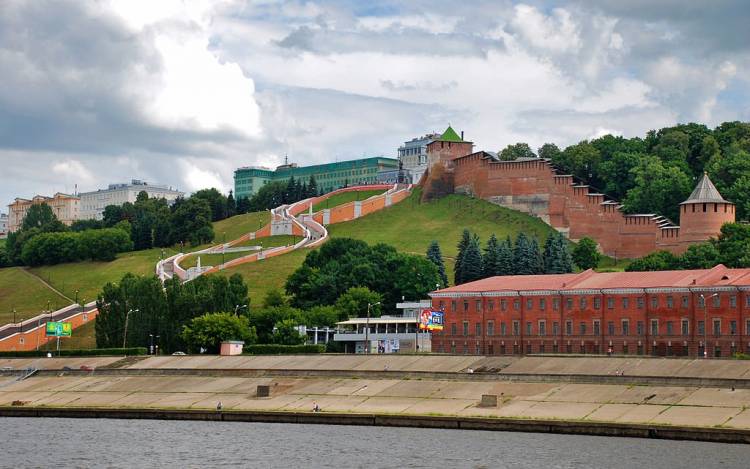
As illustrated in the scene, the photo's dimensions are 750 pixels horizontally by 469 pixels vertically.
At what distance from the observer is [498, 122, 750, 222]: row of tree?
14475cm

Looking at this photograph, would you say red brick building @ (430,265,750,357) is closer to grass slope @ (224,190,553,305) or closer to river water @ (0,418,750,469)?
river water @ (0,418,750,469)

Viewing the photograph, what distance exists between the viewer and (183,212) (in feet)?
584

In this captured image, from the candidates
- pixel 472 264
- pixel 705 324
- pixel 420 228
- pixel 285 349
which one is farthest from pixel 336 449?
pixel 420 228

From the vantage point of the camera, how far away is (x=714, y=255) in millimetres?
117375

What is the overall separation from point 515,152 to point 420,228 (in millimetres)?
29692

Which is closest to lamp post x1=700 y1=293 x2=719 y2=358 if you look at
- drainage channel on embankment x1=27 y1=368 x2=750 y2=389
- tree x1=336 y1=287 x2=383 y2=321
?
drainage channel on embankment x1=27 y1=368 x2=750 y2=389

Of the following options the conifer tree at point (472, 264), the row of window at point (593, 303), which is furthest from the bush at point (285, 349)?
the conifer tree at point (472, 264)

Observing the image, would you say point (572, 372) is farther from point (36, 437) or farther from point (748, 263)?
point (748, 263)

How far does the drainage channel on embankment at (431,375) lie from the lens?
65.1 meters

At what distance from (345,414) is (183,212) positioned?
114 metres

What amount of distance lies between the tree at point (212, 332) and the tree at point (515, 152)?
8731cm

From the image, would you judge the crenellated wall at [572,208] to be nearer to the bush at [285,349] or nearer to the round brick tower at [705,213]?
the round brick tower at [705,213]

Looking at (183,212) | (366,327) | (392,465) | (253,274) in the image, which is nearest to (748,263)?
(366,327)

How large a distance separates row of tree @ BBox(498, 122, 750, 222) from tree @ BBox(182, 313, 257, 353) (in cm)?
6221
